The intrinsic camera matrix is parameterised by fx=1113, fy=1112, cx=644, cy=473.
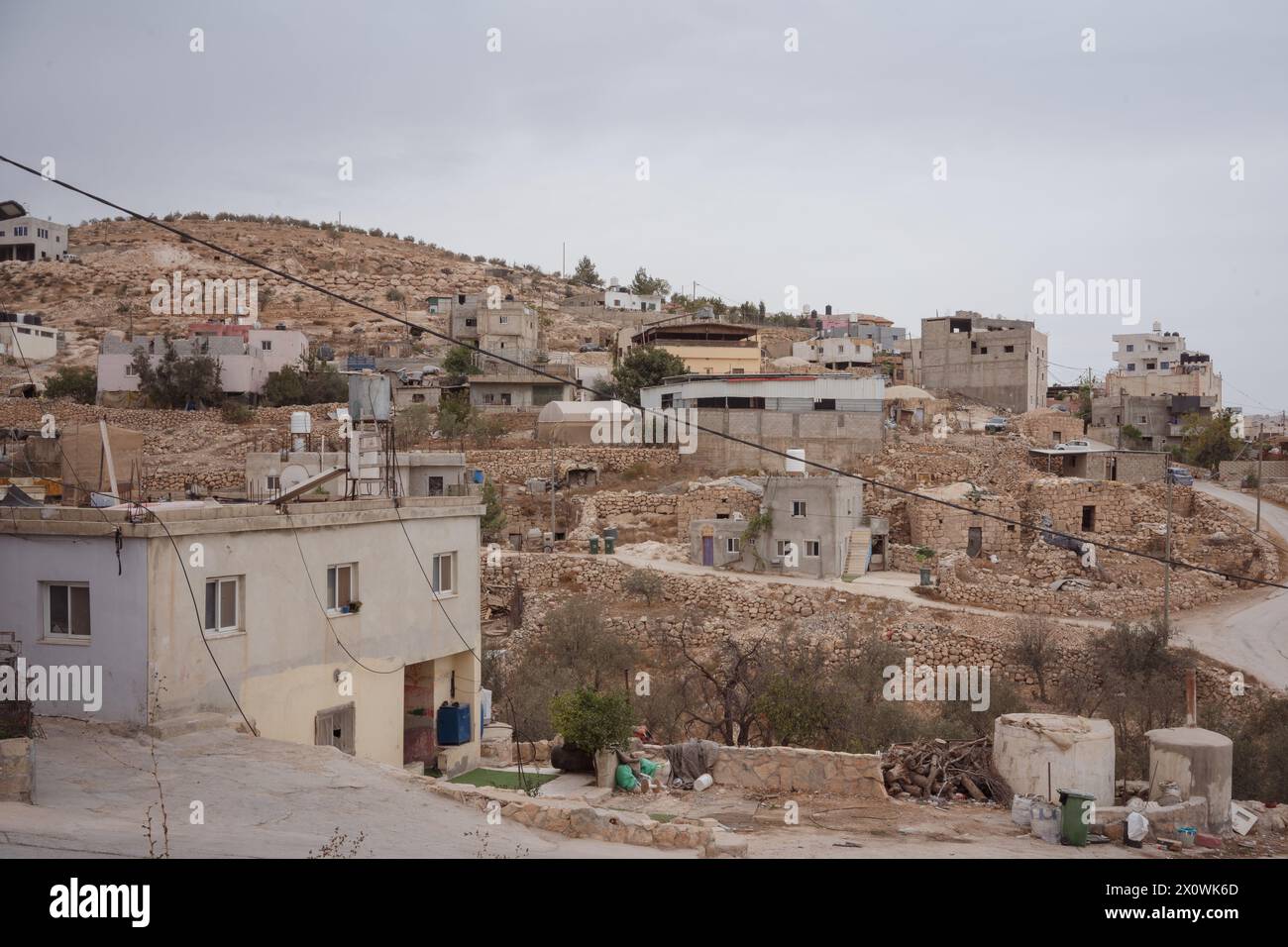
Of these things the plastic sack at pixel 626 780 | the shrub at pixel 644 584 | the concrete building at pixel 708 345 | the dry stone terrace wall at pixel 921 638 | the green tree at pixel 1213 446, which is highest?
the concrete building at pixel 708 345

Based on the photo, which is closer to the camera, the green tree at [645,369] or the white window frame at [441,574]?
the white window frame at [441,574]

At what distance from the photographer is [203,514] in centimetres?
1111

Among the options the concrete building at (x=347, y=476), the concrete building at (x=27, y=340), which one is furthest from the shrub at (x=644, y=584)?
the concrete building at (x=27, y=340)

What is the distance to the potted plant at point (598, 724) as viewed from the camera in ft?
41.1

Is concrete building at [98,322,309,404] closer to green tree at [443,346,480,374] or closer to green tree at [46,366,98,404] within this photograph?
green tree at [46,366,98,404]

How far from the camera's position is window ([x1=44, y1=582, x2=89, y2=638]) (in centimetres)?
1077

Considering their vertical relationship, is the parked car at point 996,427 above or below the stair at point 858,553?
above

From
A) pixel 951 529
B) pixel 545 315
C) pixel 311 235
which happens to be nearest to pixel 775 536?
pixel 951 529

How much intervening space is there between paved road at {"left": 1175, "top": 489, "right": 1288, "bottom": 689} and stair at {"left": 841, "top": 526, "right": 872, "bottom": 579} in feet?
27.1

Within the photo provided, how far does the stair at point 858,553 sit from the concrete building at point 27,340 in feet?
140

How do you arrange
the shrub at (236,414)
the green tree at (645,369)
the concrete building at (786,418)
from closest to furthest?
1. the concrete building at (786,418)
2. the shrub at (236,414)
3. the green tree at (645,369)

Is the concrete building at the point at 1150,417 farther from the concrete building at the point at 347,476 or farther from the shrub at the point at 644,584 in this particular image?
the concrete building at the point at 347,476
